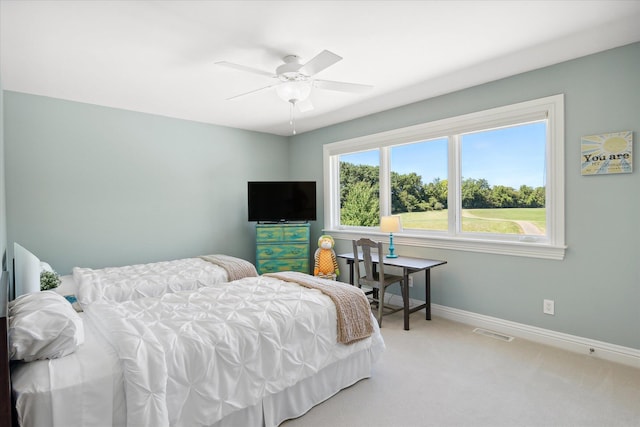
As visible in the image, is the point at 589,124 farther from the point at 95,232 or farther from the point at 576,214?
the point at 95,232

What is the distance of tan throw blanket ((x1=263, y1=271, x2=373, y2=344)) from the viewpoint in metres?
2.33

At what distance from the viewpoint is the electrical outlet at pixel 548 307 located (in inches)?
122

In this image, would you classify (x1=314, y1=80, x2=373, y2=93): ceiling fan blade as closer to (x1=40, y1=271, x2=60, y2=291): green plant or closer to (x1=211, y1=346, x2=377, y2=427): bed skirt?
(x1=211, y1=346, x2=377, y2=427): bed skirt

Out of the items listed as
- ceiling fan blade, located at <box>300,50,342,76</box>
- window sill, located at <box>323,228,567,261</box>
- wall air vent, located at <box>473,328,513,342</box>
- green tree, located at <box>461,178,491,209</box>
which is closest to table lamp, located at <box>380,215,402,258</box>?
window sill, located at <box>323,228,567,261</box>

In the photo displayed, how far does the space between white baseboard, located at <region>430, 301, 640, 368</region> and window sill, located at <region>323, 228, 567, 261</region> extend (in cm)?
67

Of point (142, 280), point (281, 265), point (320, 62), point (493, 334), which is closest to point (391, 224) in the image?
point (493, 334)

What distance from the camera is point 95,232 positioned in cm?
410

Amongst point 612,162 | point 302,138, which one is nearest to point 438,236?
point 612,162

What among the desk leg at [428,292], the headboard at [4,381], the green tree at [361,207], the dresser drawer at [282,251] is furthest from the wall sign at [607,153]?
the headboard at [4,381]

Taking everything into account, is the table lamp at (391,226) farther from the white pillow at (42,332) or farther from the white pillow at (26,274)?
the white pillow at (26,274)

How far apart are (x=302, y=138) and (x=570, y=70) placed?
146 inches

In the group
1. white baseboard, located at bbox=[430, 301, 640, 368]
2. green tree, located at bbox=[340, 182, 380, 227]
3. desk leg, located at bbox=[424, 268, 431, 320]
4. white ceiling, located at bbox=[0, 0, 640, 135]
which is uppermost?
white ceiling, located at bbox=[0, 0, 640, 135]

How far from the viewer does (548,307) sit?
3117 mm

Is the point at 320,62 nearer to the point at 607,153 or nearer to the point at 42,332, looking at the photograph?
the point at 42,332
